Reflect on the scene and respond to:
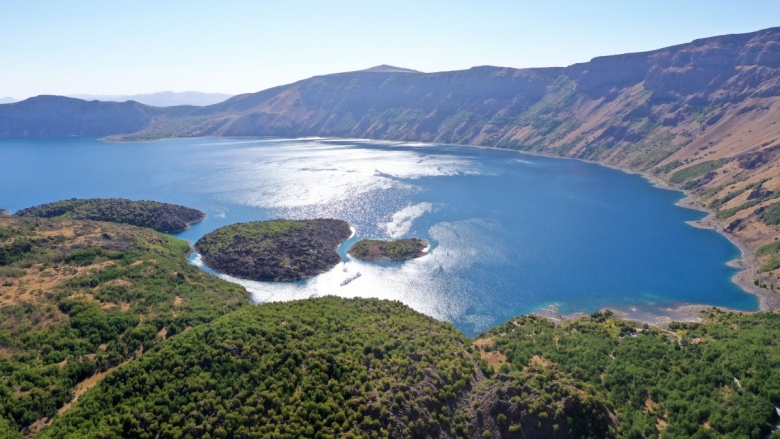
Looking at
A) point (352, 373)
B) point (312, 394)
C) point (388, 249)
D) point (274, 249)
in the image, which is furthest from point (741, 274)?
point (274, 249)

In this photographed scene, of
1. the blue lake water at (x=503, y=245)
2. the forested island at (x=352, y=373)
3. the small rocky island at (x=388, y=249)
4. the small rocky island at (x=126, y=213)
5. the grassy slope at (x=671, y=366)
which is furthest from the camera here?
the small rocky island at (x=126, y=213)

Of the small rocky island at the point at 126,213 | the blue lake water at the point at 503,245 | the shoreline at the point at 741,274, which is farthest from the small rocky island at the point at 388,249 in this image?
the small rocky island at the point at 126,213

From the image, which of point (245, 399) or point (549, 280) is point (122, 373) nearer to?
point (245, 399)

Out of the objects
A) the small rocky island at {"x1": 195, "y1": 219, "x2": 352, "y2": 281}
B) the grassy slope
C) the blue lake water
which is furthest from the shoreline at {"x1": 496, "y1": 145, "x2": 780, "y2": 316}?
the small rocky island at {"x1": 195, "y1": 219, "x2": 352, "y2": 281}

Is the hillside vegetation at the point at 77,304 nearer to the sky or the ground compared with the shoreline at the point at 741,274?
nearer to the sky

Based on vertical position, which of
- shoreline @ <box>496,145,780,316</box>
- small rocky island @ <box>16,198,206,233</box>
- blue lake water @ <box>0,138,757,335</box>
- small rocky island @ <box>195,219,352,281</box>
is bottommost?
shoreline @ <box>496,145,780,316</box>

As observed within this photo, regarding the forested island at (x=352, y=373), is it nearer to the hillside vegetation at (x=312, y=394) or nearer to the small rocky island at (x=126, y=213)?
the hillside vegetation at (x=312, y=394)

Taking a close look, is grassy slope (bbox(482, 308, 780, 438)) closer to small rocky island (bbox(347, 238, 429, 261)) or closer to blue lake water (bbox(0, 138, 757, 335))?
blue lake water (bbox(0, 138, 757, 335))
